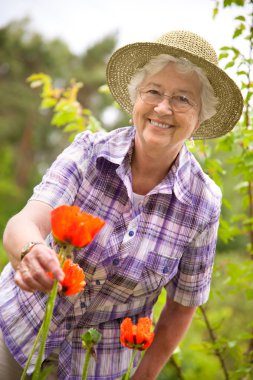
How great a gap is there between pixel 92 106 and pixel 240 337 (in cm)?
2097

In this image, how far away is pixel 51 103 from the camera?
3.01 metres

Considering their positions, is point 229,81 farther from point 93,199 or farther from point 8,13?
point 8,13

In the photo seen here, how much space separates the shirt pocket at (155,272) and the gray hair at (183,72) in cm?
59

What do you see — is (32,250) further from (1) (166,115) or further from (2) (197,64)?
(2) (197,64)

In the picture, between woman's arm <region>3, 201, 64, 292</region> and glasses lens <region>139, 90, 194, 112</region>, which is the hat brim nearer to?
glasses lens <region>139, 90, 194, 112</region>

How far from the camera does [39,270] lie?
3.01ft

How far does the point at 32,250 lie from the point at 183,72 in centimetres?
101

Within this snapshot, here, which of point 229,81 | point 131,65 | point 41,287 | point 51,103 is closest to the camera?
point 41,287

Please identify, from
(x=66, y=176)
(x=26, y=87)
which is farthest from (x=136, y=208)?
(x=26, y=87)

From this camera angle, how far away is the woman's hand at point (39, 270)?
89 centimetres

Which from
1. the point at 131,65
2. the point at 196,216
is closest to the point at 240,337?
the point at 196,216

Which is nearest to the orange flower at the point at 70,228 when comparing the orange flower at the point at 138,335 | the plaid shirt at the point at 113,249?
the orange flower at the point at 138,335

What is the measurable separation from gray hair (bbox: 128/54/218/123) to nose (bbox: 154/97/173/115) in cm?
14

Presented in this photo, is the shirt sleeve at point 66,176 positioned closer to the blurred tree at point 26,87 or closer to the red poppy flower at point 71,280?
the red poppy flower at point 71,280
